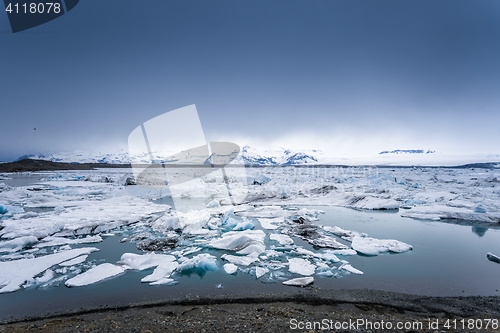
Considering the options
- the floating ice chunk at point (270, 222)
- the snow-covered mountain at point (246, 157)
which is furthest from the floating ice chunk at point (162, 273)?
the snow-covered mountain at point (246, 157)

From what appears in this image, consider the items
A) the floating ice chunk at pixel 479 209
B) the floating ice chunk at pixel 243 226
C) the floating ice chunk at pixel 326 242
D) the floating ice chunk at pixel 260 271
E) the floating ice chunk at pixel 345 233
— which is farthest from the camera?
the floating ice chunk at pixel 479 209

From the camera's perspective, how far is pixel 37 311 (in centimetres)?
373

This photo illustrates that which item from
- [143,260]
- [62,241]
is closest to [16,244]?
[62,241]

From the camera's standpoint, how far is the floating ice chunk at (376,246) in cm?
631

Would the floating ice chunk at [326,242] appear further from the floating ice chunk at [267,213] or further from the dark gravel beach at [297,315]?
the floating ice chunk at [267,213]

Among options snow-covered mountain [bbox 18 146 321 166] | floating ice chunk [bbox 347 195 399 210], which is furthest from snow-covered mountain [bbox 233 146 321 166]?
floating ice chunk [bbox 347 195 399 210]

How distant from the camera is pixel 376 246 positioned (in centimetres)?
654

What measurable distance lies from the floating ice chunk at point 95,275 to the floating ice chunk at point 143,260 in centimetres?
22

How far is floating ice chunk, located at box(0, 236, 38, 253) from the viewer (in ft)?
20.2

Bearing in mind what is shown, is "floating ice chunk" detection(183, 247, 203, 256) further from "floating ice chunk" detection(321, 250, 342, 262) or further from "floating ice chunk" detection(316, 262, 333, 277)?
"floating ice chunk" detection(321, 250, 342, 262)

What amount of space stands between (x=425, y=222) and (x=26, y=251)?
1323cm

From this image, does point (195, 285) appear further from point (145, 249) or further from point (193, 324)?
point (145, 249)

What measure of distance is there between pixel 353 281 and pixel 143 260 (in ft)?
14.9

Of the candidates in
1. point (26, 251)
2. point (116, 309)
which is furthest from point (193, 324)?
point (26, 251)
